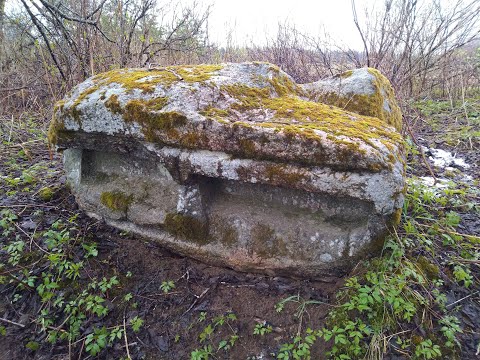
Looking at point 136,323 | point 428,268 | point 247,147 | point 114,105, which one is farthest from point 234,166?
point 428,268

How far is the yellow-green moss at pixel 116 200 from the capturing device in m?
2.72

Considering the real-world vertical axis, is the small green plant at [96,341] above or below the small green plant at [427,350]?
below

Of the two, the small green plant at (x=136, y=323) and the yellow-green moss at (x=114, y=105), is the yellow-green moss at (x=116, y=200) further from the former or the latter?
the small green plant at (x=136, y=323)

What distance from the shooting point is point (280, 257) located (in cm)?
232

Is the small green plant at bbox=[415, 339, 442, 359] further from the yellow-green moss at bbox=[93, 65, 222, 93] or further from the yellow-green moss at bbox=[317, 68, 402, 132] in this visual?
the yellow-green moss at bbox=[93, 65, 222, 93]

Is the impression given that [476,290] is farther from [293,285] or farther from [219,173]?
[219,173]

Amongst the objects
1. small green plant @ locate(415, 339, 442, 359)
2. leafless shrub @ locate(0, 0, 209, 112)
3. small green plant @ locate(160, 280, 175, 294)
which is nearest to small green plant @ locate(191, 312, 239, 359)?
small green plant @ locate(160, 280, 175, 294)

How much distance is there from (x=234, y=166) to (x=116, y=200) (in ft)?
3.84

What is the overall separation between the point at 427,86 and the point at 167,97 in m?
6.00

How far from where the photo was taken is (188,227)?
99.1 inches

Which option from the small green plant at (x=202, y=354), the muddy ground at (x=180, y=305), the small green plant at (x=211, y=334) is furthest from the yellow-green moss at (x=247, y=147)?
the small green plant at (x=202, y=354)

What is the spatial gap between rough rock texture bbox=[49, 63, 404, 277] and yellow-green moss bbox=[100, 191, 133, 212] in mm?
10

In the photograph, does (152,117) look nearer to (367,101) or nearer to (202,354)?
(202,354)

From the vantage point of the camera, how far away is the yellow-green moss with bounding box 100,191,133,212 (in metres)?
2.72
